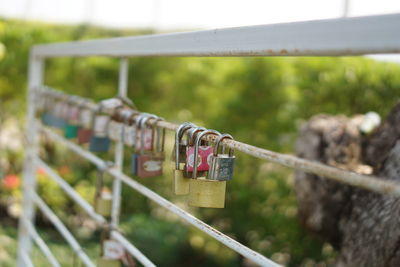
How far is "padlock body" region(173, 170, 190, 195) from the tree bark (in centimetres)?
84

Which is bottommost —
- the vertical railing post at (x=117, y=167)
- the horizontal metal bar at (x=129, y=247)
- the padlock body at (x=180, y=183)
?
the horizontal metal bar at (x=129, y=247)

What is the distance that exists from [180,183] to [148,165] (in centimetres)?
31

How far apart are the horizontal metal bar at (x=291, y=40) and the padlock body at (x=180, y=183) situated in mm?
280

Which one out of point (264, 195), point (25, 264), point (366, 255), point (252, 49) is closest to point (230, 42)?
point (252, 49)

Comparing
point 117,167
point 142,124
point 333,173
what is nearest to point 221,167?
point 333,173

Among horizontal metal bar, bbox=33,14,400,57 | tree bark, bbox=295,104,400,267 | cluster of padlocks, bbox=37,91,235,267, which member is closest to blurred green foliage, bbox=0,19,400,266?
tree bark, bbox=295,104,400,267

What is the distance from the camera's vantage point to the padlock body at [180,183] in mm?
1209

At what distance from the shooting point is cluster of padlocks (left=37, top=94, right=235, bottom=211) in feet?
3.56

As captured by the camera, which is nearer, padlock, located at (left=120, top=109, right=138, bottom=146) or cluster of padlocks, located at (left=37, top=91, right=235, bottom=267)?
cluster of padlocks, located at (left=37, top=91, right=235, bottom=267)

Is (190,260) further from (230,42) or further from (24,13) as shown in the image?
(230,42)

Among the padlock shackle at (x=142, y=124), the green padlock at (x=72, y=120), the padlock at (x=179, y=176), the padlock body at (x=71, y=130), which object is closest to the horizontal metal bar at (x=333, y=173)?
the padlock at (x=179, y=176)

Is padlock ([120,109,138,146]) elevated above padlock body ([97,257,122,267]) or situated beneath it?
elevated above

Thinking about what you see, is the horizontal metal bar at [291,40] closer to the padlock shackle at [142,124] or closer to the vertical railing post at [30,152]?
the padlock shackle at [142,124]

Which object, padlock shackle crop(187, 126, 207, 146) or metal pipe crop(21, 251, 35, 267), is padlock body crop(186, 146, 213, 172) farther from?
metal pipe crop(21, 251, 35, 267)
